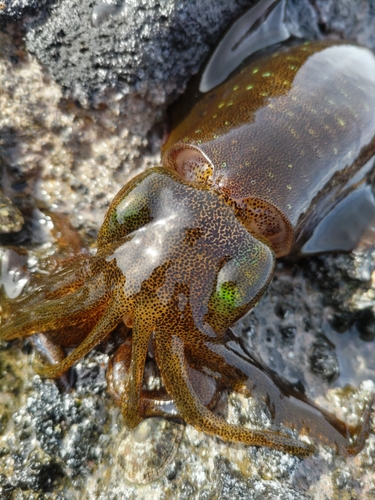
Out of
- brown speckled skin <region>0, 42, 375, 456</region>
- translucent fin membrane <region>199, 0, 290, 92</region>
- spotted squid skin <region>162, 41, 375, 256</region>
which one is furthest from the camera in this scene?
translucent fin membrane <region>199, 0, 290, 92</region>

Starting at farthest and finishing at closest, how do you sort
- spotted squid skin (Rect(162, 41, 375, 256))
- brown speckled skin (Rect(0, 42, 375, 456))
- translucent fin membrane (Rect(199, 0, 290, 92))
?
translucent fin membrane (Rect(199, 0, 290, 92)), spotted squid skin (Rect(162, 41, 375, 256)), brown speckled skin (Rect(0, 42, 375, 456))

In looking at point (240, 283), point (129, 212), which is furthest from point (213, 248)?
point (129, 212)

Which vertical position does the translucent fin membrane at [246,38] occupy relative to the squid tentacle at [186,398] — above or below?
above

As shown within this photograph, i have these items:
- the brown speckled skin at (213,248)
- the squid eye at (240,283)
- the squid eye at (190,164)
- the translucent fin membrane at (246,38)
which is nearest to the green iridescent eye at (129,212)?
the brown speckled skin at (213,248)

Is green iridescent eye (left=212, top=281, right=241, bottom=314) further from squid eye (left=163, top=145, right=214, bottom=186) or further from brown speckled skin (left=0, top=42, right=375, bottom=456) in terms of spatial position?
squid eye (left=163, top=145, right=214, bottom=186)

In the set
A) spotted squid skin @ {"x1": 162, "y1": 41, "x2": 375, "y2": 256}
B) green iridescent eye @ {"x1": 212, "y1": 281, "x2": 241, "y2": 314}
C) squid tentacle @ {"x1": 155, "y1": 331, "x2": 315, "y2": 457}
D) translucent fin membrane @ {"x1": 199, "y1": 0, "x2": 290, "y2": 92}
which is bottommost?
squid tentacle @ {"x1": 155, "y1": 331, "x2": 315, "y2": 457}

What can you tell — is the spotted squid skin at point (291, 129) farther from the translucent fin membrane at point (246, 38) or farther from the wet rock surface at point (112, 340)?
the wet rock surface at point (112, 340)

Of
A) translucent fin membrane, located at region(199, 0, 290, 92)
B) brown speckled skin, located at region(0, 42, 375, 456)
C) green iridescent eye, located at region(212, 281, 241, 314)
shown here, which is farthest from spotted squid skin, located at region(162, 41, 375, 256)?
green iridescent eye, located at region(212, 281, 241, 314)
